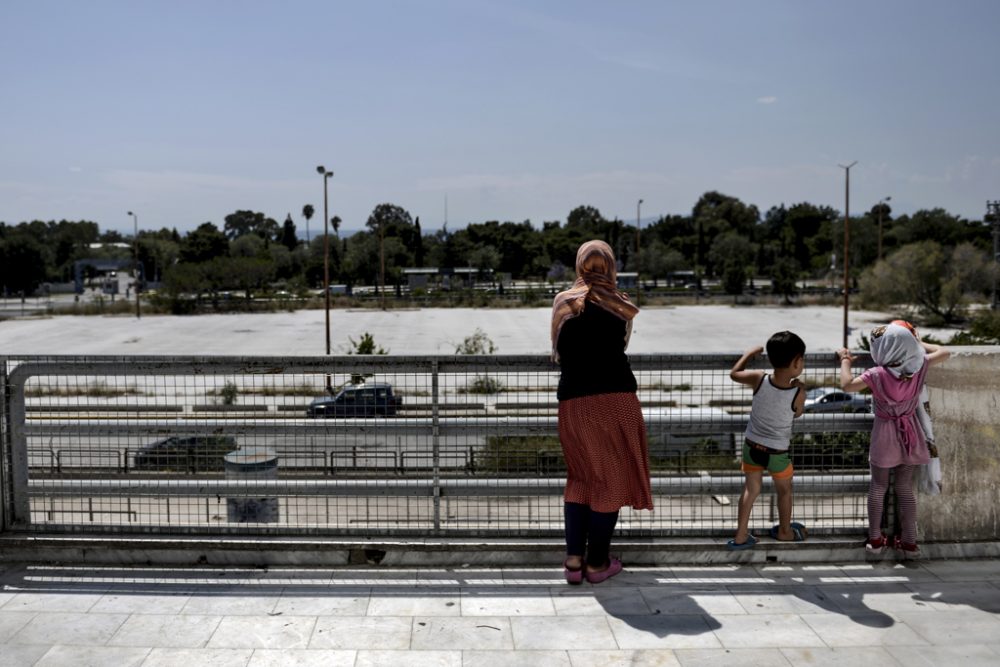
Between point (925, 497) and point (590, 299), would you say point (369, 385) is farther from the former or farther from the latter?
point (925, 497)

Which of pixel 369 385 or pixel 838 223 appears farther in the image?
pixel 838 223

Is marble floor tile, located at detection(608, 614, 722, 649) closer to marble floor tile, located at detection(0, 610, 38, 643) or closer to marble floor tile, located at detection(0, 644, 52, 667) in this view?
marble floor tile, located at detection(0, 644, 52, 667)

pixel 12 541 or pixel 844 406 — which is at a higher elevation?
pixel 844 406

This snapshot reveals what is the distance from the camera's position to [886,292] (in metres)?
63.3

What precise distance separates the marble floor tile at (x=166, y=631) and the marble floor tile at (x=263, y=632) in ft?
0.20

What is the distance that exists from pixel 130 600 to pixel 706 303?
7474cm

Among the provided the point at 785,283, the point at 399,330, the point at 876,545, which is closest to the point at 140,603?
the point at 876,545

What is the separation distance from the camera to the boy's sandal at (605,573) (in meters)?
4.93

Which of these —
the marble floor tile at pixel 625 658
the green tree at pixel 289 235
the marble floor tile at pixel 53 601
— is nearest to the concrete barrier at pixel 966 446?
the marble floor tile at pixel 625 658

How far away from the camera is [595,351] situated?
465cm

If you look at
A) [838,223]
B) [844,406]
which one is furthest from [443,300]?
[844,406]

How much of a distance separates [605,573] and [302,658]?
1.72 meters

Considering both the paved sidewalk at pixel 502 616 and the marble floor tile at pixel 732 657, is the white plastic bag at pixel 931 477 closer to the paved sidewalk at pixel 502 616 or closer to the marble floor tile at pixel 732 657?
the paved sidewalk at pixel 502 616

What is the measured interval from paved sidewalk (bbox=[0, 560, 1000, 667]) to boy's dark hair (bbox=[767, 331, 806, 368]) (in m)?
1.24
